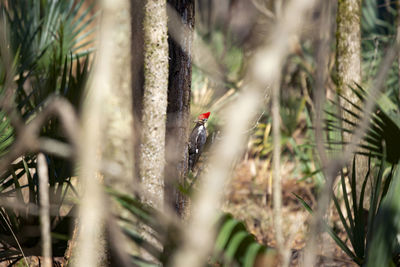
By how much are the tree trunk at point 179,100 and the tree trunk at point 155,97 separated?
76mm

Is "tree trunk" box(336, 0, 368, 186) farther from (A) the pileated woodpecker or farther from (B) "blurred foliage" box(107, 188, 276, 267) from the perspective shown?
(B) "blurred foliage" box(107, 188, 276, 267)

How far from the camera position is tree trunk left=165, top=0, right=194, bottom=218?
2.20 m

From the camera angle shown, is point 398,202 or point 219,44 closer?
point 398,202

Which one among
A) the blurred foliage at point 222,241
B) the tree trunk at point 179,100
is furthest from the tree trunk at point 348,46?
the blurred foliage at point 222,241

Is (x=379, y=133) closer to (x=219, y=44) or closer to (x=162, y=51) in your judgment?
(x=162, y=51)

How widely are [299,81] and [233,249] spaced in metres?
5.67

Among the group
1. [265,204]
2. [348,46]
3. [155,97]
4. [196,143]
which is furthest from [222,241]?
[265,204]

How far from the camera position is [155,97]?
2150 millimetres

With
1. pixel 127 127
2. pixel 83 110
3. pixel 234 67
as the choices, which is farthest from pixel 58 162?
pixel 234 67

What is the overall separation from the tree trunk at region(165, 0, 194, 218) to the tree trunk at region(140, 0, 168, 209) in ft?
0.25

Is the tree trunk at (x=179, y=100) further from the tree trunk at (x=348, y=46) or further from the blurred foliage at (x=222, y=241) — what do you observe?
the tree trunk at (x=348, y=46)

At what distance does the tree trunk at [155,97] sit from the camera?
215 cm

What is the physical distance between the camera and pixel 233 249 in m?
1.13

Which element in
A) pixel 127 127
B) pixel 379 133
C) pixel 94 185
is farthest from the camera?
pixel 127 127
